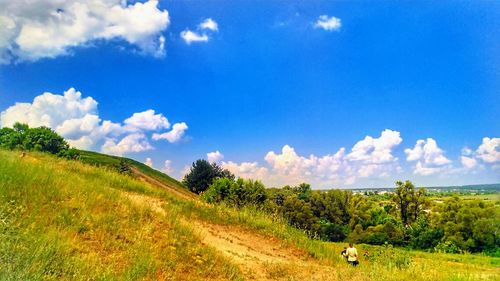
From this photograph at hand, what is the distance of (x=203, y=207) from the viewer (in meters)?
20.2

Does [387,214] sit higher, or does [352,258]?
[352,258]

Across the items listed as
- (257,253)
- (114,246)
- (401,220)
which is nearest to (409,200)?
(401,220)

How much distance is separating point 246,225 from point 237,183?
27.6 m

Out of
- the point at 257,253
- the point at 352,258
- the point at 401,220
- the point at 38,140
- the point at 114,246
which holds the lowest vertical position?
the point at 401,220

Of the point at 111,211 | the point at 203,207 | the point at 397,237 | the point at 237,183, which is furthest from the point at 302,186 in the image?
the point at 111,211

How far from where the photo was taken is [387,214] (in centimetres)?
10031

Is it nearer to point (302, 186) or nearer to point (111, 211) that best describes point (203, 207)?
point (111, 211)

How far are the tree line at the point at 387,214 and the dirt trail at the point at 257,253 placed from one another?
82.6ft

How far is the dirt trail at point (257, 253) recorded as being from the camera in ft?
40.5

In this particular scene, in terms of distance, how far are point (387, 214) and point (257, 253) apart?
3651 inches

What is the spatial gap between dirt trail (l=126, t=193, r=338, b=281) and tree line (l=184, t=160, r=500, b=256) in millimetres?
25162

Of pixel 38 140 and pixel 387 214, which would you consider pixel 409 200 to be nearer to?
pixel 387 214

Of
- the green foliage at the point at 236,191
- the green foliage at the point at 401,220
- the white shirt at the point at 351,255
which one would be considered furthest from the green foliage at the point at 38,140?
the white shirt at the point at 351,255

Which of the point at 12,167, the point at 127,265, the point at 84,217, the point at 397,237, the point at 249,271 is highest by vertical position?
the point at 12,167
